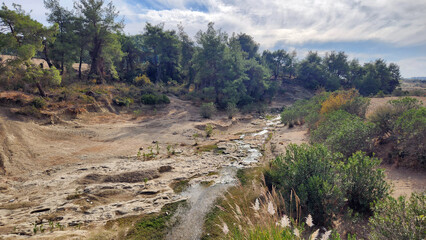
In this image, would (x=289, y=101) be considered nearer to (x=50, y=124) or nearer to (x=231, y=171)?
(x=231, y=171)

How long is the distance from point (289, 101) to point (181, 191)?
4483 cm

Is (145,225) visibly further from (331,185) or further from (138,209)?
(331,185)

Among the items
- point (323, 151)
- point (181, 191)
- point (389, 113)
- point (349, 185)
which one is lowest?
point (181, 191)

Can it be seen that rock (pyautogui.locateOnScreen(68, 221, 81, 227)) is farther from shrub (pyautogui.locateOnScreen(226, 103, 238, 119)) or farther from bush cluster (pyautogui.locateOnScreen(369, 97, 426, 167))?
shrub (pyautogui.locateOnScreen(226, 103, 238, 119))

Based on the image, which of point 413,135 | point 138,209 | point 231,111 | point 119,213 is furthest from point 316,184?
point 231,111

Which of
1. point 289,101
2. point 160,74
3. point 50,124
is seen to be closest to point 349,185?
point 50,124

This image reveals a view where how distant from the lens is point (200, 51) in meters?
31.2

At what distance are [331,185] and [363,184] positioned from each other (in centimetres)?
118

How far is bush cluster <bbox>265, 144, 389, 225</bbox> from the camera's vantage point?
566cm

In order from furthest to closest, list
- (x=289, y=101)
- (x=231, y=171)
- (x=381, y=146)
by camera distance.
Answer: (x=289, y=101)
(x=231, y=171)
(x=381, y=146)

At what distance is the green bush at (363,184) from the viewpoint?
5754 mm

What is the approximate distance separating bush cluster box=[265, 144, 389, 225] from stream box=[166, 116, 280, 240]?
3.31 metres

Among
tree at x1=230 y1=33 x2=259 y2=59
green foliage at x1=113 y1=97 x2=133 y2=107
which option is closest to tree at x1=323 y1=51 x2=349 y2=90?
tree at x1=230 y1=33 x2=259 y2=59

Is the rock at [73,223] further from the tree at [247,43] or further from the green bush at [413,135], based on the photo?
the tree at [247,43]
